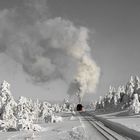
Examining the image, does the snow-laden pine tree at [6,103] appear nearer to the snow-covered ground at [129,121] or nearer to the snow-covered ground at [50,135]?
the snow-covered ground at [50,135]

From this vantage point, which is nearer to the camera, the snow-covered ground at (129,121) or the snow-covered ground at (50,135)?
the snow-covered ground at (50,135)

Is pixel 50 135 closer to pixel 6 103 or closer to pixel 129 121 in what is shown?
pixel 129 121

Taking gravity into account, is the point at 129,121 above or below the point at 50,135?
above

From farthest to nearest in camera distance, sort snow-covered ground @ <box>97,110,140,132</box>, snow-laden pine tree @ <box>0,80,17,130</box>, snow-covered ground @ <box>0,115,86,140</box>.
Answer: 1. snow-laden pine tree @ <box>0,80,17,130</box>
2. snow-covered ground @ <box>97,110,140,132</box>
3. snow-covered ground @ <box>0,115,86,140</box>

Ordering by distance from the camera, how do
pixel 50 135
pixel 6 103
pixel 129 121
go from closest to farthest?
pixel 50 135
pixel 129 121
pixel 6 103

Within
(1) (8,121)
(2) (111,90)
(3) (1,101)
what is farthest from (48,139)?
(2) (111,90)

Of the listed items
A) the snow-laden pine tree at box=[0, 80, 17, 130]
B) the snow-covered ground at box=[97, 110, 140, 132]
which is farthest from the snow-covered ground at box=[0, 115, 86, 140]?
the snow-laden pine tree at box=[0, 80, 17, 130]

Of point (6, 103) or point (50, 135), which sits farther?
point (6, 103)

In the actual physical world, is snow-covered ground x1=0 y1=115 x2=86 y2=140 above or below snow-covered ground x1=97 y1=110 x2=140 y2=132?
below

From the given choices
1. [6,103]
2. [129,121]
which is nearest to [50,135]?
[129,121]

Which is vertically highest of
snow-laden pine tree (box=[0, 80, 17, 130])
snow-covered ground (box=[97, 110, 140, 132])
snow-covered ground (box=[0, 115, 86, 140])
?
snow-laden pine tree (box=[0, 80, 17, 130])

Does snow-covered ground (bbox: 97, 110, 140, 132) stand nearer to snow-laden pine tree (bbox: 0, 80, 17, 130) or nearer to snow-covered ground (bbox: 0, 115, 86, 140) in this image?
snow-covered ground (bbox: 0, 115, 86, 140)

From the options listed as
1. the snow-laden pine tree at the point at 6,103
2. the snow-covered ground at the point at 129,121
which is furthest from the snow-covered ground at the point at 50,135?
the snow-laden pine tree at the point at 6,103

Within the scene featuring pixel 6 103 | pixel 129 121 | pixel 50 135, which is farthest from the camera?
pixel 6 103
